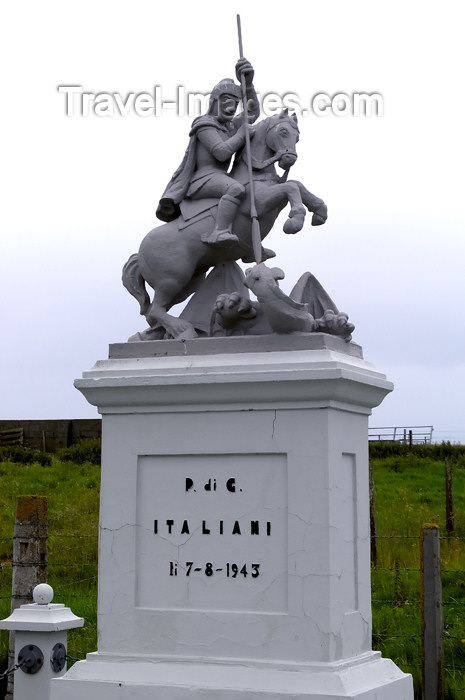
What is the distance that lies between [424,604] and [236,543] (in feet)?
9.79

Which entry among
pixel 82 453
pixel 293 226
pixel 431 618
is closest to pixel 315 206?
pixel 293 226

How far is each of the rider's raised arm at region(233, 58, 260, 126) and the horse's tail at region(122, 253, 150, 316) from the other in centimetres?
90

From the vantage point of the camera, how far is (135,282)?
5.47 m

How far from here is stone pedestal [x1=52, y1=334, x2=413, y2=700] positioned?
446cm

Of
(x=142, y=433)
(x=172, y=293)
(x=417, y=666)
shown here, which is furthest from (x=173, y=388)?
(x=417, y=666)

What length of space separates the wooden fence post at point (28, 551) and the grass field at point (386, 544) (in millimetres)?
936

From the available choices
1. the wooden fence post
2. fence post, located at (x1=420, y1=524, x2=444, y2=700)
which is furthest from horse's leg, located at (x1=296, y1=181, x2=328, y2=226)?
the wooden fence post

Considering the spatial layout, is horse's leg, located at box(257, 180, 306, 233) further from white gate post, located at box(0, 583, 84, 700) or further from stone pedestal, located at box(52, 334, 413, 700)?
white gate post, located at box(0, 583, 84, 700)

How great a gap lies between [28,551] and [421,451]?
19721mm

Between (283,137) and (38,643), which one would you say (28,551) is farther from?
(283,137)

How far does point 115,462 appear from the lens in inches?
191

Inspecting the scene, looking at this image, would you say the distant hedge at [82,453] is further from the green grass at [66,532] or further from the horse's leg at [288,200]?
the horse's leg at [288,200]

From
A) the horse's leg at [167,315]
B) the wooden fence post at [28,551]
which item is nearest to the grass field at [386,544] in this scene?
the wooden fence post at [28,551]

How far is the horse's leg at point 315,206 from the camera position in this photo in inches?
203
